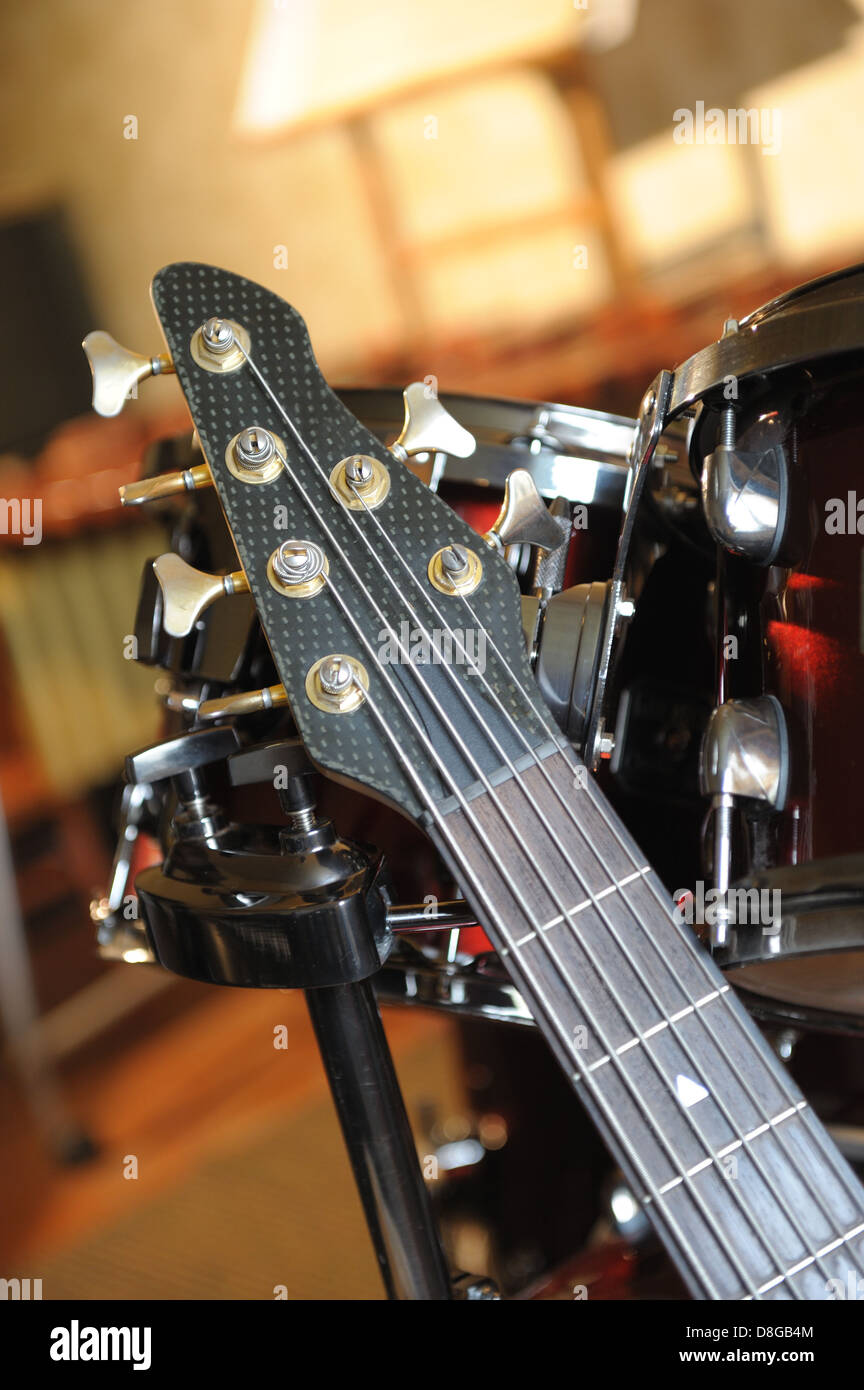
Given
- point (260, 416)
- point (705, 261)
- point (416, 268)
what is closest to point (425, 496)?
point (260, 416)

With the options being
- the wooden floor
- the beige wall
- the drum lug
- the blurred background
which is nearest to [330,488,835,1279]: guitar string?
the drum lug

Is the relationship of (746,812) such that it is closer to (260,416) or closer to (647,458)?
(647,458)

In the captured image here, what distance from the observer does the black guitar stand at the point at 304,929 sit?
509 mm

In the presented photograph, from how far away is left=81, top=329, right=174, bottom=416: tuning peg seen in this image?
0.59 meters

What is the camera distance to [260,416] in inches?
22.3

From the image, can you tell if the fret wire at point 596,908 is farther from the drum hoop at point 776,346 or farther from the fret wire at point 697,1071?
the drum hoop at point 776,346

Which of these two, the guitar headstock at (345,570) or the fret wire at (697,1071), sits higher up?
the guitar headstock at (345,570)

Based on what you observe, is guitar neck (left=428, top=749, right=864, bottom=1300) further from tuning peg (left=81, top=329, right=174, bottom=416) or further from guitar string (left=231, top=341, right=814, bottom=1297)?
tuning peg (left=81, top=329, right=174, bottom=416)

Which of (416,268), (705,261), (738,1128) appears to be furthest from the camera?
(416,268)

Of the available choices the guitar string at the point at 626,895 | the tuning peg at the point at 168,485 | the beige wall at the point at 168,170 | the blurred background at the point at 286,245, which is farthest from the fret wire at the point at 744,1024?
the beige wall at the point at 168,170

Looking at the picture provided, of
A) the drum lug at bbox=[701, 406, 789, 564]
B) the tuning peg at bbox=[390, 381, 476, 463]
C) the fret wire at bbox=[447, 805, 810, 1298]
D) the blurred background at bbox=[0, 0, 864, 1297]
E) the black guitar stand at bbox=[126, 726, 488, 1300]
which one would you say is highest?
the blurred background at bbox=[0, 0, 864, 1297]

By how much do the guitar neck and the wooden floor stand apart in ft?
3.21

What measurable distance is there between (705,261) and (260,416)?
2.48 metres

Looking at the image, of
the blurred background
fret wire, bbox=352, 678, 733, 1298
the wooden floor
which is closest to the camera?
fret wire, bbox=352, 678, 733, 1298
